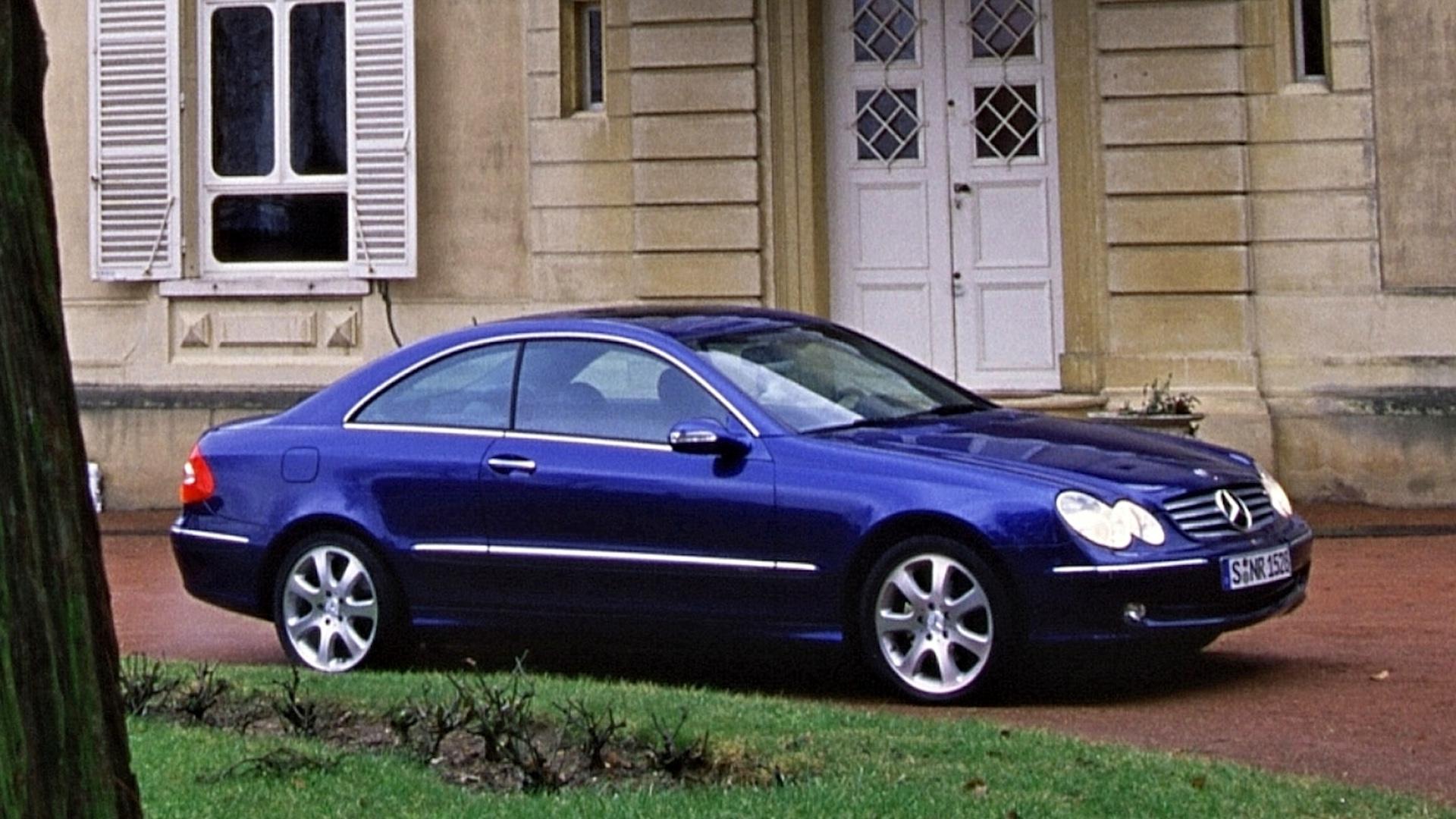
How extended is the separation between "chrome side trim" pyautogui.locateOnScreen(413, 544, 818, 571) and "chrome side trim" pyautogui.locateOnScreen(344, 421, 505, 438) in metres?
0.47

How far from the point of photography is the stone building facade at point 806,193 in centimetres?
1608

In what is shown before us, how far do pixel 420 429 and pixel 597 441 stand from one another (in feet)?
2.97

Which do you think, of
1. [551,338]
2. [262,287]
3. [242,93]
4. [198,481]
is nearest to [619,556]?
[551,338]

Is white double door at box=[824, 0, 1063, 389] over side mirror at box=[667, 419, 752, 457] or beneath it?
over

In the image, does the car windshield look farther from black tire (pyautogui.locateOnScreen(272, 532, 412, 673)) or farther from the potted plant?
the potted plant

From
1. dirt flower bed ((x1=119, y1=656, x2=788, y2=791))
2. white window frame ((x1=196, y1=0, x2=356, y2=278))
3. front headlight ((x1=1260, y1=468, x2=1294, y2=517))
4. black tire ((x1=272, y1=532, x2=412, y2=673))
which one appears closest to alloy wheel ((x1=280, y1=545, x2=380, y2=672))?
black tire ((x1=272, y1=532, x2=412, y2=673))

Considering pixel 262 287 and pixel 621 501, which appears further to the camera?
pixel 262 287

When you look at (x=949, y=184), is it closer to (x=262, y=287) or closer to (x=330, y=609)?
(x=262, y=287)

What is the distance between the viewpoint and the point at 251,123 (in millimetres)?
18312

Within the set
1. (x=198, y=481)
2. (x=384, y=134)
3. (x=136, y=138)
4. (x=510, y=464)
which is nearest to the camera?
(x=510, y=464)

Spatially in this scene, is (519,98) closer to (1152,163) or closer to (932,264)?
(932,264)

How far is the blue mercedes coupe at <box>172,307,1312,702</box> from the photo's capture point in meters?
8.85

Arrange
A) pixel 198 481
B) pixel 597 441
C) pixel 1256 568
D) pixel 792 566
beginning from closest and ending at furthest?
pixel 1256 568
pixel 792 566
pixel 597 441
pixel 198 481

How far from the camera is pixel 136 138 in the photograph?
18.2 meters
